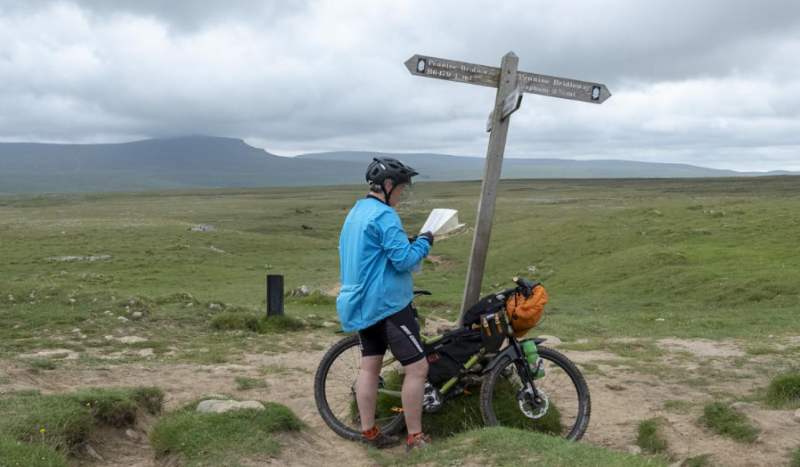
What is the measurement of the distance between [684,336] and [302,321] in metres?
7.78

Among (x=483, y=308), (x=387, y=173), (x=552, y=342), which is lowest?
(x=552, y=342)

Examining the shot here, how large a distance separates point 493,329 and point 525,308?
1.18ft

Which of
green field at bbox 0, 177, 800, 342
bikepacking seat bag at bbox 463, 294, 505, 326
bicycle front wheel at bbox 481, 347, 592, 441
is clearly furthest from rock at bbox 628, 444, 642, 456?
green field at bbox 0, 177, 800, 342

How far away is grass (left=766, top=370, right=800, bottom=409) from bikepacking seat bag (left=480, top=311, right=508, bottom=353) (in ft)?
11.1

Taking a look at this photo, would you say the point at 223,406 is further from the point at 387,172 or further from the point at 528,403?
the point at 528,403

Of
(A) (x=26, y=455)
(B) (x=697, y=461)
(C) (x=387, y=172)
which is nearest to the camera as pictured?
(A) (x=26, y=455)

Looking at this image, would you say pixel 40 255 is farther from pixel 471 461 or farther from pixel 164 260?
pixel 471 461

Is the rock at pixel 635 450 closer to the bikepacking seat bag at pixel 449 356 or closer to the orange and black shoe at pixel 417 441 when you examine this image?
the bikepacking seat bag at pixel 449 356

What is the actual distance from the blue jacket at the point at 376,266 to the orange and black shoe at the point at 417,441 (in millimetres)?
1152

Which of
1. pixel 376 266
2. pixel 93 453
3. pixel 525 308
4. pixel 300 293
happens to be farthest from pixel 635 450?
pixel 300 293

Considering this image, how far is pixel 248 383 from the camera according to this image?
865 centimetres

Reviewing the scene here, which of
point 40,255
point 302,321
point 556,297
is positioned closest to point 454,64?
point 302,321

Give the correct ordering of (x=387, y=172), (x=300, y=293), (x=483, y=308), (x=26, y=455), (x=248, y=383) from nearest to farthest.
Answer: (x=26, y=455) → (x=387, y=172) → (x=483, y=308) → (x=248, y=383) → (x=300, y=293)

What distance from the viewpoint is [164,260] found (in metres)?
29.7
